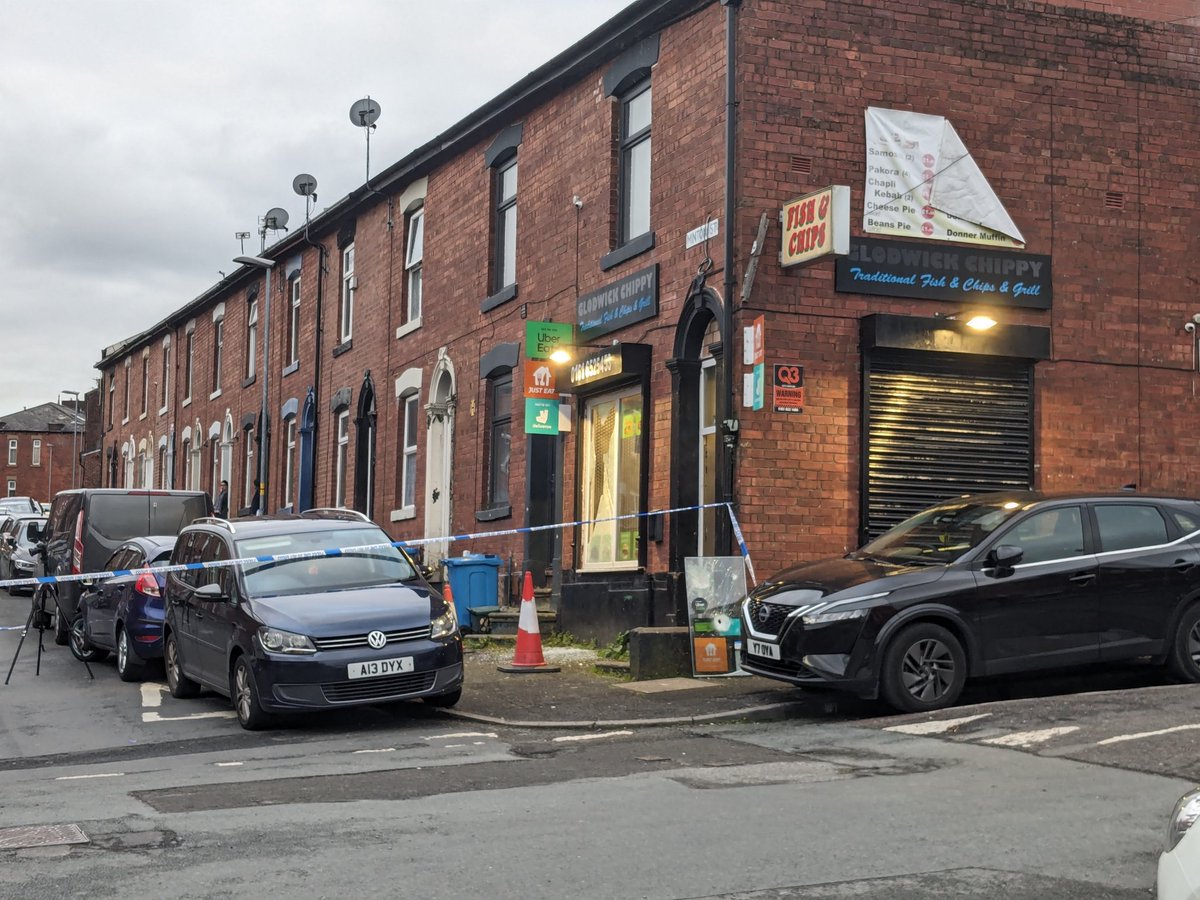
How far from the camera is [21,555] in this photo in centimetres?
3084

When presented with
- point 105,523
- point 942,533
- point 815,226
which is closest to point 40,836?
point 942,533

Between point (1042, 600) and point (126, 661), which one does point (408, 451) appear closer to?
point (126, 661)

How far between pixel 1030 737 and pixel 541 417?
938cm

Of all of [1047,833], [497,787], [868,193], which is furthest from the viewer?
[868,193]

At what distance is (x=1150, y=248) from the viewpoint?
15992mm

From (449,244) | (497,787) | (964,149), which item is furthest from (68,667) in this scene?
(964,149)

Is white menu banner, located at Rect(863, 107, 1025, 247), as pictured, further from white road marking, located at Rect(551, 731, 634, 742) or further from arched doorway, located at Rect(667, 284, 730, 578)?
white road marking, located at Rect(551, 731, 634, 742)

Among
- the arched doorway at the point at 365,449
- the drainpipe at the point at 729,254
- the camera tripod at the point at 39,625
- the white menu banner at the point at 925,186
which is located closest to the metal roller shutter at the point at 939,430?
the white menu banner at the point at 925,186

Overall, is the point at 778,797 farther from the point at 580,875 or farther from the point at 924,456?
the point at 924,456

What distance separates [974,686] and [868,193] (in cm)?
527

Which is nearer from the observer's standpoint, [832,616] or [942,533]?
[832,616]

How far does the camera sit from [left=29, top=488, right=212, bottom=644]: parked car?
19.2m

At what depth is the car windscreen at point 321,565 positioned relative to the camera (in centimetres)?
1219

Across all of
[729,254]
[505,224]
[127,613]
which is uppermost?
[505,224]
